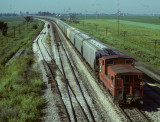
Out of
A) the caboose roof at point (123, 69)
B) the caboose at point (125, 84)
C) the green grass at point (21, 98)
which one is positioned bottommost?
the green grass at point (21, 98)

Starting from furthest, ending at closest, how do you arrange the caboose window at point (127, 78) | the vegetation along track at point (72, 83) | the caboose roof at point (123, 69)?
the vegetation along track at point (72, 83) → the caboose window at point (127, 78) → the caboose roof at point (123, 69)

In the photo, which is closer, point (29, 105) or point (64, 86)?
point (29, 105)

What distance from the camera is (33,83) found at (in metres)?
19.2

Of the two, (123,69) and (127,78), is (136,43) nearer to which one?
(123,69)

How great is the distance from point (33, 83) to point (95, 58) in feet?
20.8

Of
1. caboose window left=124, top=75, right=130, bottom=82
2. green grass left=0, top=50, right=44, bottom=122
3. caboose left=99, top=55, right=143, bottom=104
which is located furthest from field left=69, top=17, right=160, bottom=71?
green grass left=0, top=50, right=44, bottom=122

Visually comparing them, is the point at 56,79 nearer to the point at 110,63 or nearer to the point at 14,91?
the point at 14,91

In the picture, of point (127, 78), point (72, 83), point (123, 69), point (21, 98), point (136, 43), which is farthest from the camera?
point (136, 43)

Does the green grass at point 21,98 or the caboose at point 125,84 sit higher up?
the caboose at point 125,84

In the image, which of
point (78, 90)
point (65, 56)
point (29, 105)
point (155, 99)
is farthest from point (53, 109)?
point (65, 56)

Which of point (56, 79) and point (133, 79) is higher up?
point (133, 79)

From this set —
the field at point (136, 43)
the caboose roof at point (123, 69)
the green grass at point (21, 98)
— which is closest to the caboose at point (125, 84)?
the caboose roof at point (123, 69)

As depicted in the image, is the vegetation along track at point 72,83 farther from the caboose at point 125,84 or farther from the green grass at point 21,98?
the green grass at point 21,98

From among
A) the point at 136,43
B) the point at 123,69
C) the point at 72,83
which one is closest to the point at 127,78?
the point at 123,69
